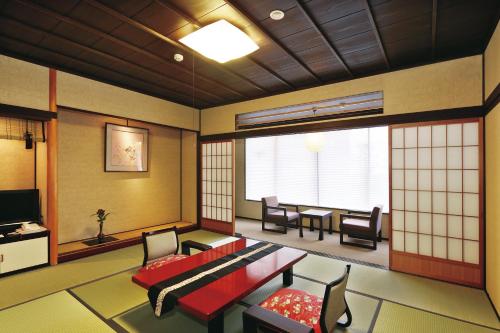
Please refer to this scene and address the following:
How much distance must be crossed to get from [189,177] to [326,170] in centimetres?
327

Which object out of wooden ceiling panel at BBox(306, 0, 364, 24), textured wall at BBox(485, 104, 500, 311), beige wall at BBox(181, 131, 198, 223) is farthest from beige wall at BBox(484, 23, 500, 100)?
beige wall at BBox(181, 131, 198, 223)

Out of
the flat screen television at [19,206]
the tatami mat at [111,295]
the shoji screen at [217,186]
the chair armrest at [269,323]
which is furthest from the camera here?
the shoji screen at [217,186]

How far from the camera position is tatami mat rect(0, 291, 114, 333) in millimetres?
2160

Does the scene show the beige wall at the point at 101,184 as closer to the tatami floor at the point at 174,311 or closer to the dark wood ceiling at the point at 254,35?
the tatami floor at the point at 174,311

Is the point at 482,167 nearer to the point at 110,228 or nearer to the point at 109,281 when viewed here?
the point at 109,281

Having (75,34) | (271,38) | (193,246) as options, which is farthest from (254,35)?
(193,246)

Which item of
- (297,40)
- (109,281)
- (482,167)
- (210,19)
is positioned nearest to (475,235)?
(482,167)

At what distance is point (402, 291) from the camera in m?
2.92

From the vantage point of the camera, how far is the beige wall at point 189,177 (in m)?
5.92

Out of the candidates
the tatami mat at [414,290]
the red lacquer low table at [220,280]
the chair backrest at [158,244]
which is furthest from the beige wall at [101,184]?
the tatami mat at [414,290]

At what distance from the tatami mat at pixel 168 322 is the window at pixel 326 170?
4.14 m

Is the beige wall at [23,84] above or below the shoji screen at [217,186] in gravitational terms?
above

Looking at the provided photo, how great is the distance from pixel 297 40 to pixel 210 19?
1007 mm

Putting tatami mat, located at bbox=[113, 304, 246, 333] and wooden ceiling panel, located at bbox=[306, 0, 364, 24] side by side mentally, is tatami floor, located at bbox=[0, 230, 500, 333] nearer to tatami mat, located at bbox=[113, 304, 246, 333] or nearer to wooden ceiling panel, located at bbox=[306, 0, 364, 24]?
tatami mat, located at bbox=[113, 304, 246, 333]
